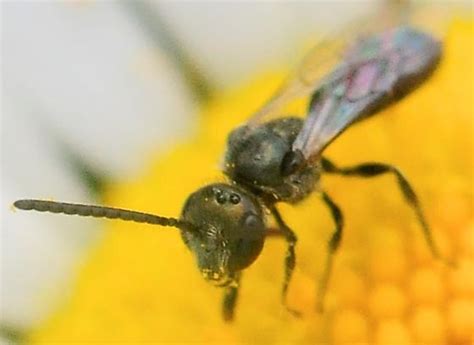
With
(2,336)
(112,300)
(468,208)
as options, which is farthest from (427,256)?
(2,336)

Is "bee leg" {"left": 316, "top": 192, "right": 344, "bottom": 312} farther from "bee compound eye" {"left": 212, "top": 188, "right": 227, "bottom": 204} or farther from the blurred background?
the blurred background

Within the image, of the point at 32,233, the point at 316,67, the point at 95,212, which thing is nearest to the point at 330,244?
the point at 316,67

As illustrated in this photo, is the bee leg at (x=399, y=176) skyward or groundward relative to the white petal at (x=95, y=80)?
groundward

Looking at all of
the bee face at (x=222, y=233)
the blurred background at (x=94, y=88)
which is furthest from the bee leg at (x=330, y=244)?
the blurred background at (x=94, y=88)

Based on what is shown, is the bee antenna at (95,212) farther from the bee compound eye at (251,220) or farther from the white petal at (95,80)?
the white petal at (95,80)

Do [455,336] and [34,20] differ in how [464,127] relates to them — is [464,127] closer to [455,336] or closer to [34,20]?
[455,336]

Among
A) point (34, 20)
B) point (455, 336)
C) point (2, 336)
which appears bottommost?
point (455, 336)
